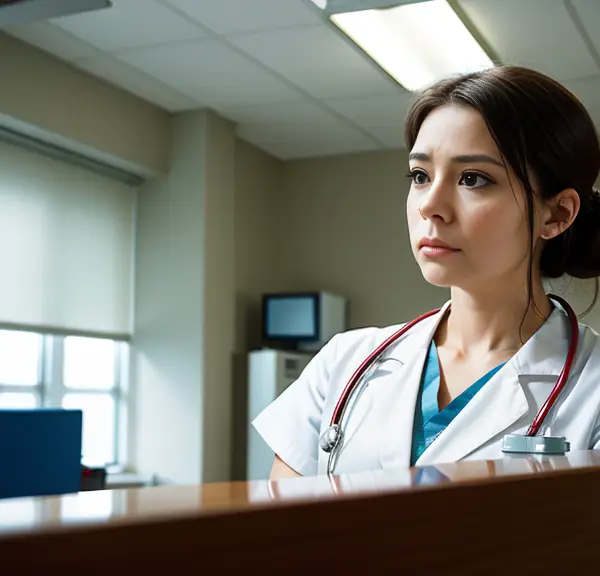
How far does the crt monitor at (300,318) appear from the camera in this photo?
5.09m

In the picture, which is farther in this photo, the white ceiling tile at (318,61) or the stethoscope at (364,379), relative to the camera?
the white ceiling tile at (318,61)

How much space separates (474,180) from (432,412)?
0.96 ft

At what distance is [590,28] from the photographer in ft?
11.9

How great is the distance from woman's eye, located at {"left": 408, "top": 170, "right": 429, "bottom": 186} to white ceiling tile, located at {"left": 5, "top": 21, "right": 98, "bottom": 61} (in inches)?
117

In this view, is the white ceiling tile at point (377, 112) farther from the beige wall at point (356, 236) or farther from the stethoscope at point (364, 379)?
the stethoscope at point (364, 379)

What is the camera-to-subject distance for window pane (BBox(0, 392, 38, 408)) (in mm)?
4039

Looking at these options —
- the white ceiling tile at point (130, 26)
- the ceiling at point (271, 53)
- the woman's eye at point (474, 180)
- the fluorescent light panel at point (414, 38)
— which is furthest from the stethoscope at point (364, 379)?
the white ceiling tile at point (130, 26)

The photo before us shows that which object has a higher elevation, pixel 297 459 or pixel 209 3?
pixel 209 3

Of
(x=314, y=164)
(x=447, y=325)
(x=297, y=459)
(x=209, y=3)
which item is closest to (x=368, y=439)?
(x=297, y=459)

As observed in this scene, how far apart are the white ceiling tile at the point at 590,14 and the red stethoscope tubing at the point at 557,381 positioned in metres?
2.53

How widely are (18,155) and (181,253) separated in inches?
41.3

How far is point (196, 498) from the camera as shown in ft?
0.65

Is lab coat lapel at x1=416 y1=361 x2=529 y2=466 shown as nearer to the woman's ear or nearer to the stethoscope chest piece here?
the woman's ear

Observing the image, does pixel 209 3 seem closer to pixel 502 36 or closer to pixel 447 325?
pixel 502 36
